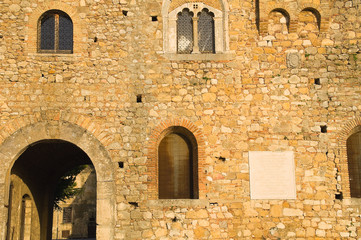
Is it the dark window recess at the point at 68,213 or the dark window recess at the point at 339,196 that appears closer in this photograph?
the dark window recess at the point at 339,196

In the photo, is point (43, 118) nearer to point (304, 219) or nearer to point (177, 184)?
point (177, 184)

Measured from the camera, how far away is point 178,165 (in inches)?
375

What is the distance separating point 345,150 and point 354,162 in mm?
484

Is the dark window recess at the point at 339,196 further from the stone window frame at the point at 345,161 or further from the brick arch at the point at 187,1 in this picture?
the brick arch at the point at 187,1

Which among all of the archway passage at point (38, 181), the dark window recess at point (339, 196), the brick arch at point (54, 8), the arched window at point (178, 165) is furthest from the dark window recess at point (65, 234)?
the dark window recess at point (339, 196)

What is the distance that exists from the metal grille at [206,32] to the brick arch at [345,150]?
3.73m

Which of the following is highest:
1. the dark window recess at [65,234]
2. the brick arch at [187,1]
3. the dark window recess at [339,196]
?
the brick arch at [187,1]

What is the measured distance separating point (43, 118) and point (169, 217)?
374cm

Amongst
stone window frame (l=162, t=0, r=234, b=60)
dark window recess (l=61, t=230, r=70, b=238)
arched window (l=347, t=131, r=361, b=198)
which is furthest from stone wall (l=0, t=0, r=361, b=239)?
dark window recess (l=61, t=230, r=70, b=238)

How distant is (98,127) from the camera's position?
9.27 m

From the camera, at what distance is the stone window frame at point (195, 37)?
31.8ft

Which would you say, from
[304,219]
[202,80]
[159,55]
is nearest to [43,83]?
[159,55]

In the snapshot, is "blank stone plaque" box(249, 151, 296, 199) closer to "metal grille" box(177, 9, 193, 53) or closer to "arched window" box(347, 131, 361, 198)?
"arched window" box(347, 131, 361, 198)

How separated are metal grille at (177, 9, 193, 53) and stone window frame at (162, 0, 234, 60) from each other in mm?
132
